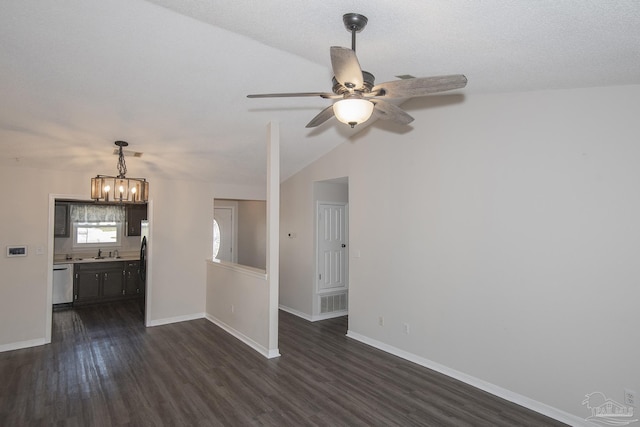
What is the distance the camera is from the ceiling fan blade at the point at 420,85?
1885 millimetres

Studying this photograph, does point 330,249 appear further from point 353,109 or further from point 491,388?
point 353,109

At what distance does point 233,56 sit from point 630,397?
3.99m

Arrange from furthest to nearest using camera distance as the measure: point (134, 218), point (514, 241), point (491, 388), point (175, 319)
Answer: point (134, 218)
point (175, 319)
point (491, 388)
point (514, 241)

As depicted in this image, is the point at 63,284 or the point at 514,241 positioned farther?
the point at 63,284

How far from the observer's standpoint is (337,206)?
20.2ft

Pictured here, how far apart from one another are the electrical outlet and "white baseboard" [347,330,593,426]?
33cm

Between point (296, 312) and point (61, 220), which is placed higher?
point (61, 220)

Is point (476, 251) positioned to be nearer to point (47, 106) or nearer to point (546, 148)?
point (546, 148)

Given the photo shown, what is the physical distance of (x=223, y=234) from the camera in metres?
8.26

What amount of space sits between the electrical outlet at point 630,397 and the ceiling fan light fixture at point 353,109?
109 inches

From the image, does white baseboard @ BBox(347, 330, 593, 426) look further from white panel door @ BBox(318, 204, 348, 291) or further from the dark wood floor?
white panel door @ BBox(318, 204, 348, 291)

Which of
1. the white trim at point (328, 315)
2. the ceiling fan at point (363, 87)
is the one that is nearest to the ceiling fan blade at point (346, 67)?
the ceiling fan at point (363, 87)

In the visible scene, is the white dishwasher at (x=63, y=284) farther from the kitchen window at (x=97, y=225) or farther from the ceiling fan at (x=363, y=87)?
the ceiling fan at (x=363, y=87)

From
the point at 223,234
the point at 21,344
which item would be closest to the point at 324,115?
the point at 21,344
